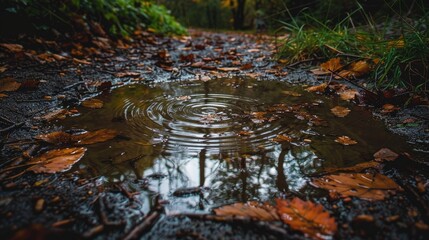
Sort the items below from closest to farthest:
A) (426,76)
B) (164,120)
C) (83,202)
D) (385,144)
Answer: (83,202)
(385,144)
(164,120)
(426,76)

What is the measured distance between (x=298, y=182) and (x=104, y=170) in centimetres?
83

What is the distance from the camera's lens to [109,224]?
2.91 ft

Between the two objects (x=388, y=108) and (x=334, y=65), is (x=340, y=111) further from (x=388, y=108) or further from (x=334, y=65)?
(x=334, y=65)

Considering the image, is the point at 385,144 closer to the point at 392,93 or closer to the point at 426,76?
the point at 392,93

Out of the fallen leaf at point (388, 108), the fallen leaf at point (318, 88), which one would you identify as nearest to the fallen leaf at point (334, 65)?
the fallen leaf at point (318, 88)

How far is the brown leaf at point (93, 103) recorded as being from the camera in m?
1.94

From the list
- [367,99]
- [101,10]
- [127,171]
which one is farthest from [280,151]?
[101,10]

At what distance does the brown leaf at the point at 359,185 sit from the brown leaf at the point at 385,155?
144 millimetres

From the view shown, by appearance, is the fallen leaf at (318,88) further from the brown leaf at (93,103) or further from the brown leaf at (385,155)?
the brown leaf at (93,103)

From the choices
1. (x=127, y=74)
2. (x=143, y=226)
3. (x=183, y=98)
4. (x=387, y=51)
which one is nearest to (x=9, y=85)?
(x=127, y=74)

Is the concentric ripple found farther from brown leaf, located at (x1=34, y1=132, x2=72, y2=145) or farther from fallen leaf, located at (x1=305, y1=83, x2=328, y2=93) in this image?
fallen leaf, located at (x1=305, y1=83, x2=328, y2=93)

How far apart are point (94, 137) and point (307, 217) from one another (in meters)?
1.12

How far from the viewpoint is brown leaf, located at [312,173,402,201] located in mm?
Answer: 1035

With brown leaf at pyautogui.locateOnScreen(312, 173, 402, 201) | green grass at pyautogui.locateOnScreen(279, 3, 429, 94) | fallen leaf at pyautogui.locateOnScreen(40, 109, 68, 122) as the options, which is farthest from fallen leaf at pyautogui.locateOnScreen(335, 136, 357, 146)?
fallen leaf at pyautogui.locateOnScreen(40, 109, 68, 122)
